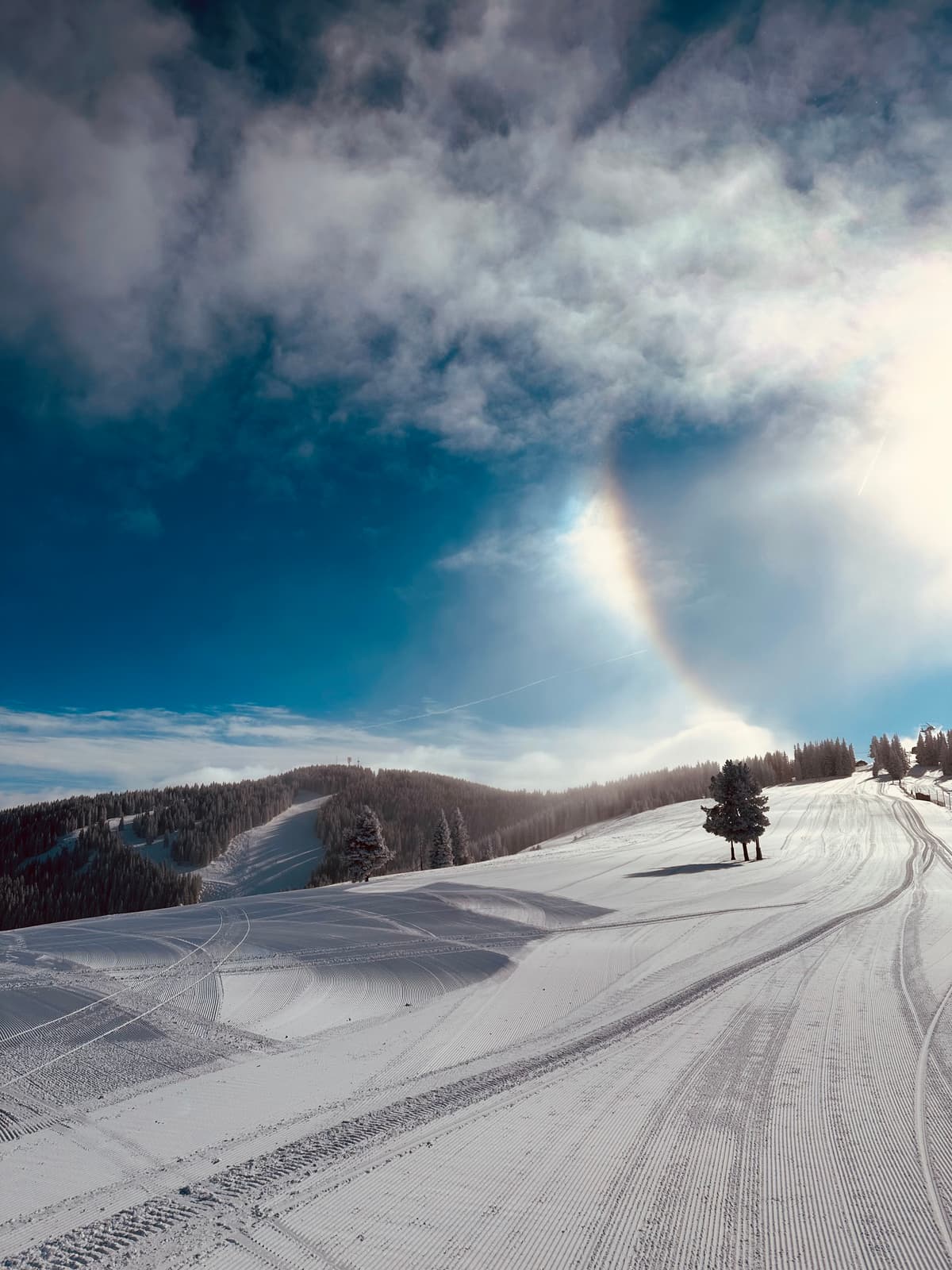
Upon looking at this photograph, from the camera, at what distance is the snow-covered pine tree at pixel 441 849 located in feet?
205

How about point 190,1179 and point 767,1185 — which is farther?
point 190,1179

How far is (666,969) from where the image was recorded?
467 inches

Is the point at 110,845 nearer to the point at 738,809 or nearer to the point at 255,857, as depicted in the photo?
the point at 255,857

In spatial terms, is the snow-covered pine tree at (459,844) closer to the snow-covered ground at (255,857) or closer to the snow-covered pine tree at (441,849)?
the snow-covered pine tree at (441,849)

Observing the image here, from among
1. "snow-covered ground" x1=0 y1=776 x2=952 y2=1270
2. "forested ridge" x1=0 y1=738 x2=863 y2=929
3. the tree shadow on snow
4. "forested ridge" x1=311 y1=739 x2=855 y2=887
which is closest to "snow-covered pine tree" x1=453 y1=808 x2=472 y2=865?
"forested ridge" x1=311 y1=739 x2=855 y2=887

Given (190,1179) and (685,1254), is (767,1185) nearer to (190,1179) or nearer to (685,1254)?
(685,1254)

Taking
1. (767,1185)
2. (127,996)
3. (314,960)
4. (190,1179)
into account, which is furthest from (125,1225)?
(314,960)

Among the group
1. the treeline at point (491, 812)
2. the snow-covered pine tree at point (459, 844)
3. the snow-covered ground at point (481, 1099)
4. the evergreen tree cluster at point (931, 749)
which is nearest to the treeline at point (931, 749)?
the evergreen tree cluster at point (931, 749)

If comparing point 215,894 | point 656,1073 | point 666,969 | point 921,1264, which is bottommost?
point 215,894

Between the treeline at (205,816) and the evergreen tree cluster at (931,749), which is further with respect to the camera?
the treeline at (205,816)

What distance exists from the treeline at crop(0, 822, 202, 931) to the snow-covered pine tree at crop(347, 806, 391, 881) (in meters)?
92.6

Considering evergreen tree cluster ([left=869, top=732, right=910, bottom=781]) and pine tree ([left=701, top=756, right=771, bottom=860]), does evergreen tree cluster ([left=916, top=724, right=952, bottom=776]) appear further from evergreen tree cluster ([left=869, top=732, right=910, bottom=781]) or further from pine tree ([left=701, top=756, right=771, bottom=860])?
pine tree ([left=701, top=756, right=771, bottom=860])

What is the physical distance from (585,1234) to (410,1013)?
6077 mm

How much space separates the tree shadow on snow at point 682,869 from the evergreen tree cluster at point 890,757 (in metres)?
88.7
